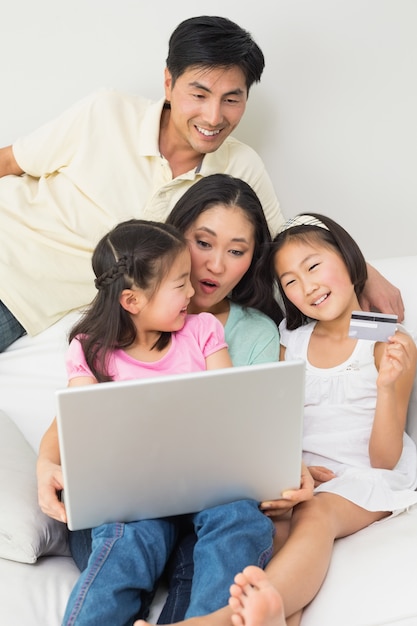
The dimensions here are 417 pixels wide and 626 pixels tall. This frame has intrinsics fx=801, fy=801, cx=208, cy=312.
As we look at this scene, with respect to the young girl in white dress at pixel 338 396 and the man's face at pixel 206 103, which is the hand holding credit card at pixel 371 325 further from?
the man's face at pixel 206 103

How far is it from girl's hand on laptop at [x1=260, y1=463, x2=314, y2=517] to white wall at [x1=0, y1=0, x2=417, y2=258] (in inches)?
54.6

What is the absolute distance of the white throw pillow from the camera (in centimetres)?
156

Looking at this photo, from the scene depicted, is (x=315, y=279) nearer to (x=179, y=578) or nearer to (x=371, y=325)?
(x=371, y=325)

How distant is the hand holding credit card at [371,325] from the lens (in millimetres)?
1691

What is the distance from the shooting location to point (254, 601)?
1255 millimetres

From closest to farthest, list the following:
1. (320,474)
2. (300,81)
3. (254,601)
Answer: (254,601), (320,474), (300,81)

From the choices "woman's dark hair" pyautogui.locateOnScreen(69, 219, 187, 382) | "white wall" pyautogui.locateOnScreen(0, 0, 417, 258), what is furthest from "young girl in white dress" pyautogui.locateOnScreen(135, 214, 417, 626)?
"white wall" pyautogui.locateOnScreen(0, 0, 417, 258)

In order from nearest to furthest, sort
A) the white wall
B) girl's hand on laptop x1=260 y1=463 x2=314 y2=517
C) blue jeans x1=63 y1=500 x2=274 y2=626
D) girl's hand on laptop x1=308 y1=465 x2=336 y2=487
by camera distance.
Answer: blue jeans x1=63 y1=500 x2=274 y2=626, girl's hand on laptop x1=260 y1=463 x2=314 y2=517, girl's hand on laptop x1=308 y1=465 x2=336 y2=487, the white wall

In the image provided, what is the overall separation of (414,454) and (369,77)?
1376mm

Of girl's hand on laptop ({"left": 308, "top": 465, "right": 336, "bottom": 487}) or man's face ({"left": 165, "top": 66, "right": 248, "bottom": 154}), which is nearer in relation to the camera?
girl's hand on laptop ({"left": 308, "top": 465, "right": 336, "bottom": 487})

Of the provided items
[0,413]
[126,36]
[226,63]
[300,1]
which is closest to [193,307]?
[0,413]

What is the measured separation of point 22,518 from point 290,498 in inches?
20.9

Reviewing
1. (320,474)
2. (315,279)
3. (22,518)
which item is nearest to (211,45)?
(315,279)

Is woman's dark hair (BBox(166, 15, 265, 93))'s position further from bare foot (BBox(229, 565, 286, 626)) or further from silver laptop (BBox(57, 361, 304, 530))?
bare foot (BBox(229, 565, 286, 626))
